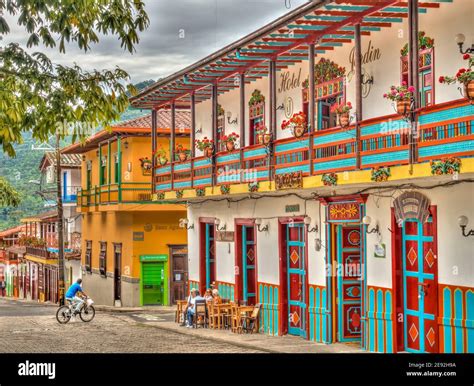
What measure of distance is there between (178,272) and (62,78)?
24.9m

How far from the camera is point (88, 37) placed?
11.7 m

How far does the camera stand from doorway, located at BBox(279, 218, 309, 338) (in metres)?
21.1

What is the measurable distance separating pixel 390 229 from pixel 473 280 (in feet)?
8.74

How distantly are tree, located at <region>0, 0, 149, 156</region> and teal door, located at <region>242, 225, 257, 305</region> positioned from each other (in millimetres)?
12524

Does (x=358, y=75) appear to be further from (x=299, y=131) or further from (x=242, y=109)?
(x=242, y=109)

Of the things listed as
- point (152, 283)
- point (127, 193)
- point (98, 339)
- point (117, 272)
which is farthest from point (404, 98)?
point (117, 272)

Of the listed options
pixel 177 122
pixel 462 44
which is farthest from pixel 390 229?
pixel 177 122

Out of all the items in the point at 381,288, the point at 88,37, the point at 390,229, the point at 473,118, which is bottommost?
the point at 381,288

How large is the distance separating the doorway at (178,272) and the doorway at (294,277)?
14.5 m

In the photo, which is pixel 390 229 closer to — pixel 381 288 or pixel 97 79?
pixel 381 288

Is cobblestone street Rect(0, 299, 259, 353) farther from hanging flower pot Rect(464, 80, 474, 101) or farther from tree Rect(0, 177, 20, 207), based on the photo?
hanging flower pot Rect(464, 80, 474, 101)

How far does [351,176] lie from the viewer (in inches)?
642

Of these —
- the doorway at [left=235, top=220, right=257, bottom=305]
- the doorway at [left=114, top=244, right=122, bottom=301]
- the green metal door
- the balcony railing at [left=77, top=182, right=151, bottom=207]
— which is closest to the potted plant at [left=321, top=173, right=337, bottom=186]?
the doorway at [left=235, top=220, right=257, bottom=305]

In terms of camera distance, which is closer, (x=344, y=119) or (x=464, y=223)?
(x=464, y=223)
